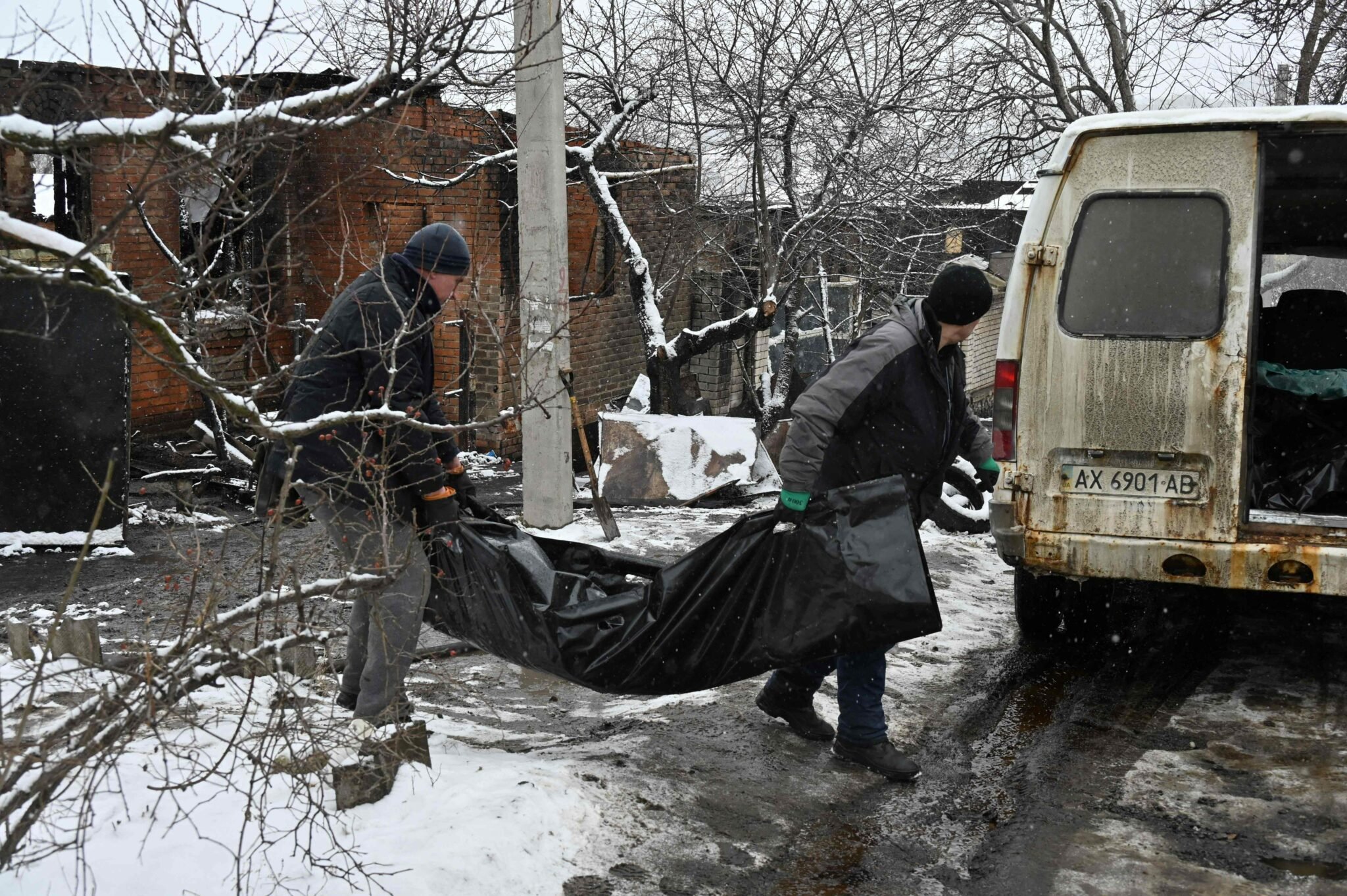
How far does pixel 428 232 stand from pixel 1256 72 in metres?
11.2

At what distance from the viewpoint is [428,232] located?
4246 mm

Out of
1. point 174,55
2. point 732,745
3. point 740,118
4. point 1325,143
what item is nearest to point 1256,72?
point 740,118

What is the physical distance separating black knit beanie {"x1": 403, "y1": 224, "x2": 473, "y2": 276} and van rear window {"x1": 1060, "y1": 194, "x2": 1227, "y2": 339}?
2529 millimetres

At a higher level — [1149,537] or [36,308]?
[36,308]

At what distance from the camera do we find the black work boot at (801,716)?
479 cm

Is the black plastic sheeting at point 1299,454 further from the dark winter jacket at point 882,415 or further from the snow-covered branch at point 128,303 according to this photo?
the snow-covered branch at point 128,303

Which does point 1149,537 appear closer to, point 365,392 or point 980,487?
point 980,487

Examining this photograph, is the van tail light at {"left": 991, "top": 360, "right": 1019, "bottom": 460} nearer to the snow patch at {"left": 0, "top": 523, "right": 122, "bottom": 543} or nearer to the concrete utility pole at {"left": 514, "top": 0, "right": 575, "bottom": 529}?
the concrete utility pole at {"left": 514, "top": 0, "right": 575, "bottom": 529}

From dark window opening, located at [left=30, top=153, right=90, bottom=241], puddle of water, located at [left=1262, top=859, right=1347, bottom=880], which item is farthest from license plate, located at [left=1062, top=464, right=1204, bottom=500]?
dark window opening, located at [left=30, top=153, right=90, bottom=241]

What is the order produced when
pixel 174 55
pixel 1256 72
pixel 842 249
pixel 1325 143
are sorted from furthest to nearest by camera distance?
pixel 1256 72 → pixel 842 249 → pixel 1325 143 → pixel 174 55

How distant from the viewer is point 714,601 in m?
4.30

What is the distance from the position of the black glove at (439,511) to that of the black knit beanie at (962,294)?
1.85m

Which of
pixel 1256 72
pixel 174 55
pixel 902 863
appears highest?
pixel 1256 72

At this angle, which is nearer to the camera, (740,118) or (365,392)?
(365,392)
